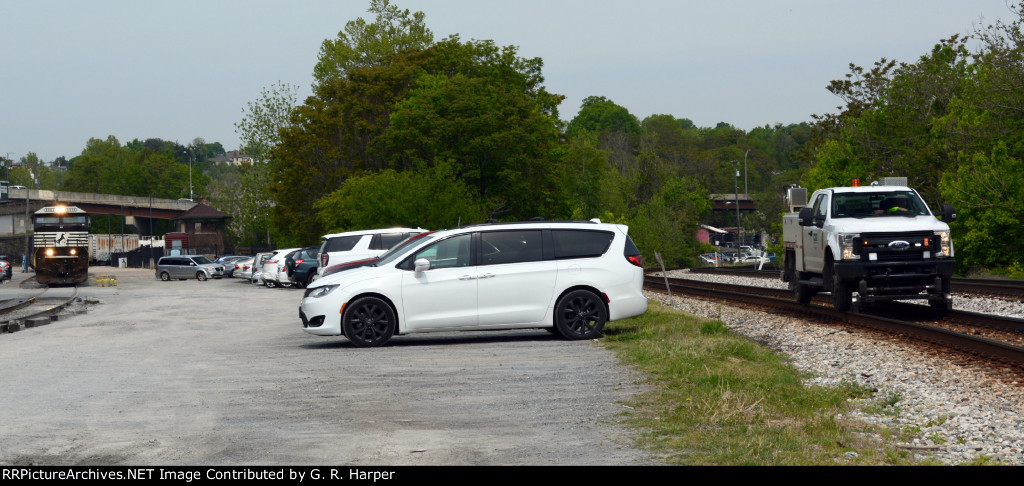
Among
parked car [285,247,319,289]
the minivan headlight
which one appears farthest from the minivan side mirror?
parked car [285,247,319,289]

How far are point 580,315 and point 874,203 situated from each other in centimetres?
644

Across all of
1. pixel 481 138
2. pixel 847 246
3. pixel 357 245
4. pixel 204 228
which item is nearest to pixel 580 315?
pixel 847 246

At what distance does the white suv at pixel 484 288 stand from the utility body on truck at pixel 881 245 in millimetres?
4213

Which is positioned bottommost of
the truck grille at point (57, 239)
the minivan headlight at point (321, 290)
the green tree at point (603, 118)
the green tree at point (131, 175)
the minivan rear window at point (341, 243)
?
the minivan headlight at point (321, 290)

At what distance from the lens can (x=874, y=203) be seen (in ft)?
63.8

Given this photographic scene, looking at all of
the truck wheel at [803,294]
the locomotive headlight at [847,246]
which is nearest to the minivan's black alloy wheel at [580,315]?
the locomotive headlight at [847,246]

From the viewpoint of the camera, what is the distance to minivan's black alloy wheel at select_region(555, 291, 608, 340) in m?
16.3

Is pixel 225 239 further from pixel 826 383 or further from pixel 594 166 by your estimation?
pixel 826 383

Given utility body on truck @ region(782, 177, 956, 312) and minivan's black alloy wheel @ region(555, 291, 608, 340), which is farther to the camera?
utility body on truck @ region(782, 177, 956, 312)

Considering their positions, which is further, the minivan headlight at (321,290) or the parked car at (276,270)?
the parked car at (276,270)

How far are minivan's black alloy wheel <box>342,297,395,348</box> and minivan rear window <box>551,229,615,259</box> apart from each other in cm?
267

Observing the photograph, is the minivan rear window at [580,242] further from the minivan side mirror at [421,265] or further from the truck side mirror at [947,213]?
the truck side mirror at [947,213]

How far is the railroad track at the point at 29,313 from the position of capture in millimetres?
24873

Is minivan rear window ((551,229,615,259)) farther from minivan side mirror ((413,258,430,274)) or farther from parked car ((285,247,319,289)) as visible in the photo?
parked car ((285,247,319,289))
